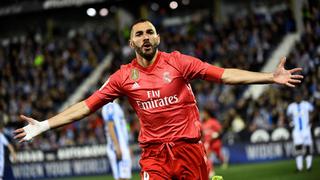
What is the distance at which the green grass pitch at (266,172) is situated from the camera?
16609 mm

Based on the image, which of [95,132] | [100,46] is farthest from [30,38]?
[95,132]

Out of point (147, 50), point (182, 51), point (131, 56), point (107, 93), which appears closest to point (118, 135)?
point (107, 93)

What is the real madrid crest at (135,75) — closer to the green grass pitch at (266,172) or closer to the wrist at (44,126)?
the wrist at (44,126)

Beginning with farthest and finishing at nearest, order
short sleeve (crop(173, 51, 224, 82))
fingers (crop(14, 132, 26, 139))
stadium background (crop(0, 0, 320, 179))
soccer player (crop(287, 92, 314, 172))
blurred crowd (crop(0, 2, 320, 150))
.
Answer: blurred crowd (crop(0, 2, 320, 150)), stadium background (crop(0, 0, 320, 179)), soccer player (crop(287, 92, 314, 172)), fingers (crop(14, 132, 26, 139)), short sleeve (crop(173, 51, 224, 82))

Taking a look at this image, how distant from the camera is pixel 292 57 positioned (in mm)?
25219

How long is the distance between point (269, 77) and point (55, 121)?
2212 mm

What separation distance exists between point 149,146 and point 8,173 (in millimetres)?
7212

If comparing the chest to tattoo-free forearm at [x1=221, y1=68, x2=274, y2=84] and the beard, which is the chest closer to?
the beard

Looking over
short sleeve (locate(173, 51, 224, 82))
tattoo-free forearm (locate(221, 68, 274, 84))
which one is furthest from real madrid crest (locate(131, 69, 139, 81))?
tattoo-free forearm (locate(221, 68, 274, 84))

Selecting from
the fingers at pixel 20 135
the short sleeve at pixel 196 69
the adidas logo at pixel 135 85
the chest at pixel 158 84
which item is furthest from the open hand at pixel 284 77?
the fingers at pixel 20 135

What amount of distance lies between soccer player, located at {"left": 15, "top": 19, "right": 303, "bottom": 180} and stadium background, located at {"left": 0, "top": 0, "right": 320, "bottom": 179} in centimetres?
719

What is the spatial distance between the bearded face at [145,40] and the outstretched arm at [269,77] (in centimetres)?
80

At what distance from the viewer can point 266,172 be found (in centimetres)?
1847

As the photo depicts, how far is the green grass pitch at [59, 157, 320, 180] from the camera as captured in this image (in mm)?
16609
